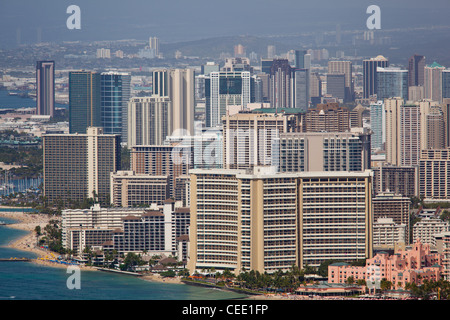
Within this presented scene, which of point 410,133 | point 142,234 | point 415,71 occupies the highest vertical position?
point 415,71

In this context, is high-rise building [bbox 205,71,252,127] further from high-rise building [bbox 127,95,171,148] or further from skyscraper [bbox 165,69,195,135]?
high-rise building [bbox 127,95,171,148]

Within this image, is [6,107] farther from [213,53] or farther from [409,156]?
[409,156]

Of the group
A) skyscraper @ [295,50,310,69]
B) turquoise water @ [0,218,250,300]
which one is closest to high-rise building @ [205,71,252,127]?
skyscraper @ [295,50,310,69]

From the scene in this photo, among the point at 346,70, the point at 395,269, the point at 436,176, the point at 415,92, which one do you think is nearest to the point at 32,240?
the point at 395,269

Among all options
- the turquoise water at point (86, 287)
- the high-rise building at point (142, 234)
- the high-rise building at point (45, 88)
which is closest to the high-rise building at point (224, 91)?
the high-rise building at point (45, 88)

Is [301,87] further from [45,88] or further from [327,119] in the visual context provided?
[327,119]
